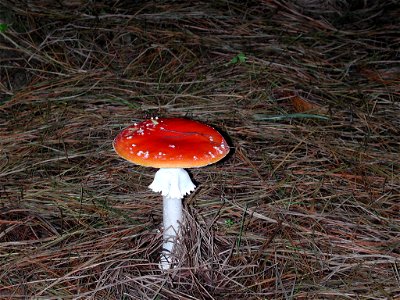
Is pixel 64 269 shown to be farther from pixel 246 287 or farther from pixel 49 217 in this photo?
pixel 246 287

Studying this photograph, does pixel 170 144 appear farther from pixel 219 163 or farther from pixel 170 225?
pixel 219 163

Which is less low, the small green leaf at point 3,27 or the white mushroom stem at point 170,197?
the small green leaf at point 3,27

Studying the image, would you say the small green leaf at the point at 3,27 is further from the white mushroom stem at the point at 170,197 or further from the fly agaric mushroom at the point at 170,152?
the white mushroom stem at the point at 170,197

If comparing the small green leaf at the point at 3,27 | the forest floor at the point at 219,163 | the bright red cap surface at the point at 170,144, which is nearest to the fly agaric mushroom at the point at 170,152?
the bright red cap surface at the point at 170,144

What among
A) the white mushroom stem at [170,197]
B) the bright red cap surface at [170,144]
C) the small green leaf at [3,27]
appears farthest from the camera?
the small green leaf at [3,27]

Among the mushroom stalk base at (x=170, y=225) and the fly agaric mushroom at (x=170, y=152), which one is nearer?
the fly agaric mushroom at (x=170, y=152)

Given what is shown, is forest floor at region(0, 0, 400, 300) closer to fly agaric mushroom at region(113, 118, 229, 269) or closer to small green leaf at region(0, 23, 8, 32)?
small green leaf at region(0, 23, 8, 32)

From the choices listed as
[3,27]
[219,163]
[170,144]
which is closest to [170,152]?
[170,144]

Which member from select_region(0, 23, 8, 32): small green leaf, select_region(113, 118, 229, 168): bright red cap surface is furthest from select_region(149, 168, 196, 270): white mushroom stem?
select_region(0, 23, 8, 32): small green leaf
